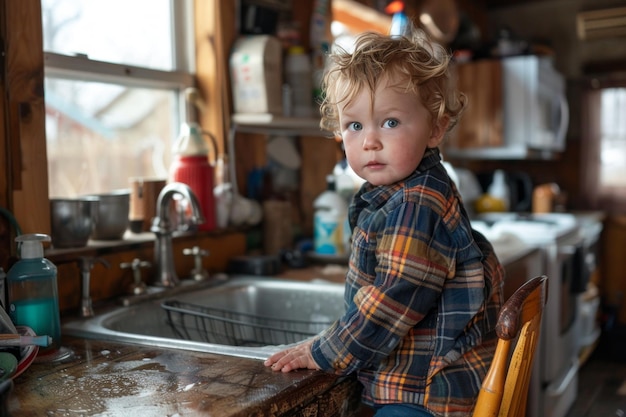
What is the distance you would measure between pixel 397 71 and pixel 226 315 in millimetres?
876

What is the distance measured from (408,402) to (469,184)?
2.85 m

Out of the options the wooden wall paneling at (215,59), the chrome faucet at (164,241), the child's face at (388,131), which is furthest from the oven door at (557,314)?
the child's face at (388,131)

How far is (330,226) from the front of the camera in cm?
220

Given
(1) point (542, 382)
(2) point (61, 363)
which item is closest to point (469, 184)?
(1) point (542, 382)

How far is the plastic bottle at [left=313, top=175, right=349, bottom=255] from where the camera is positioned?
7.21 ft

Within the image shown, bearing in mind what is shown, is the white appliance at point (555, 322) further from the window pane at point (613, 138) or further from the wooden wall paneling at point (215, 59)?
the window pane at point (613, 138)

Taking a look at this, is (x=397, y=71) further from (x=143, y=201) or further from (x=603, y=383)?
(x=603, y=383)

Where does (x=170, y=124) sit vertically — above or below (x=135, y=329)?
above

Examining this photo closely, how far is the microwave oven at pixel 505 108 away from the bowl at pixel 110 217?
255cm

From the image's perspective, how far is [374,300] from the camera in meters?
1.07

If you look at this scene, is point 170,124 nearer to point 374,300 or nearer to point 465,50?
point 374,300

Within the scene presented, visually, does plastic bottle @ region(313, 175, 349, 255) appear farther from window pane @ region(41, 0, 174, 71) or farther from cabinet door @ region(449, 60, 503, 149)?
cabinet door @ region(449, 60, 503, 149)

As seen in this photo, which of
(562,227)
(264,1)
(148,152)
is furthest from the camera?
(562,227)

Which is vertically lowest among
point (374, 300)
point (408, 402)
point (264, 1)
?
point (408, 402)
